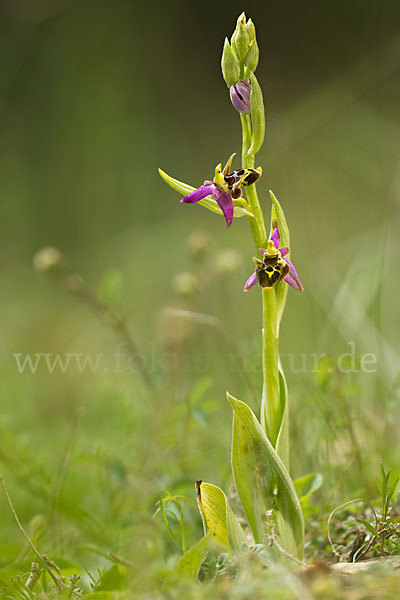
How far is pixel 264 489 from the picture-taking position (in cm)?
85

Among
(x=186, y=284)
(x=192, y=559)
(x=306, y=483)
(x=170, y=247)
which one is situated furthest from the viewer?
(x=170, y=247)

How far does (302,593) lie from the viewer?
531 mm

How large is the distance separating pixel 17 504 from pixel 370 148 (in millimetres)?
2107

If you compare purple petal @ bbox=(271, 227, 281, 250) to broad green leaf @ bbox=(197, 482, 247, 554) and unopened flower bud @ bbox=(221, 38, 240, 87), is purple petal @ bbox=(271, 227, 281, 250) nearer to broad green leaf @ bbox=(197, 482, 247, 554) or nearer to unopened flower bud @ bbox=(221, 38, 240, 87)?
unopened flower bud @ bbox=(221, 38, 240, 87)

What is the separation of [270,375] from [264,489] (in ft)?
0.57

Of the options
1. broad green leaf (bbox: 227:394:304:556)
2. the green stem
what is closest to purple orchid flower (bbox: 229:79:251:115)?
the green stem

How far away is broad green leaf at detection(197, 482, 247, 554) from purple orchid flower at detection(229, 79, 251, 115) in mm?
578

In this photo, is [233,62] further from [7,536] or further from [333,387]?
[7,536]

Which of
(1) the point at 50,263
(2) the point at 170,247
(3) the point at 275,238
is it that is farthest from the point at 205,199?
(2) the point at 170,247

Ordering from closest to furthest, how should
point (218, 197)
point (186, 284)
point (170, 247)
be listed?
point (218, 197)
point (186, 284)
point (170, 247)

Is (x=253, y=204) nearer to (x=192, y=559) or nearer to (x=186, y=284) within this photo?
(x=192, y=559)

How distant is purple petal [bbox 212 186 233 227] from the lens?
0.83 metres

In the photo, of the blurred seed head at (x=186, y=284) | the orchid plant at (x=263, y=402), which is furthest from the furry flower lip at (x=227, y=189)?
the blurred seed head at (x=186, y=284)

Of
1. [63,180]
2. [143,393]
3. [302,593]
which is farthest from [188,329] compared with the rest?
[63,180]
